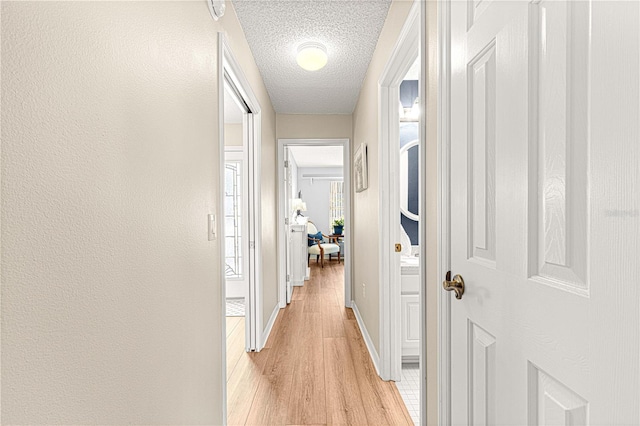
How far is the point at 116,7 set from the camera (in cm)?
84

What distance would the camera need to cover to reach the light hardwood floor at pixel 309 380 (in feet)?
6.56

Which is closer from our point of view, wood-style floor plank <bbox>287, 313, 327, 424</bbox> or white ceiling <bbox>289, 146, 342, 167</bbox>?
wood-style floor plank <bbox>287, 313, 327, 424</bbox>

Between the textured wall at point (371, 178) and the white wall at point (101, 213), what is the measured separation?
116cm

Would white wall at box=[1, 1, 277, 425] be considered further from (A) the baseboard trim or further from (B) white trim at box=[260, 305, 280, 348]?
(B) white trim at box=[260, 305, 280, 348]

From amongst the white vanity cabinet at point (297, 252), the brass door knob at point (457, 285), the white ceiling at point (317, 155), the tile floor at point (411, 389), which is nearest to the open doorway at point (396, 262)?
the tile floor at point (411, 389)

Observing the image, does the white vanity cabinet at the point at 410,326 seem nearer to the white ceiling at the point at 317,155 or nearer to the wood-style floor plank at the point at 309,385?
the wood-style floor plank at the point at 309,385

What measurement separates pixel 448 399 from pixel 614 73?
1.07 m

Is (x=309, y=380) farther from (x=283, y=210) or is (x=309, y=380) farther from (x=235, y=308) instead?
(x=283, y=210)

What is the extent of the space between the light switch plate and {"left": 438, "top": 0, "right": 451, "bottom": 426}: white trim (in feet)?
3.12

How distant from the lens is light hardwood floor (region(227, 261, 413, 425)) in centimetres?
200

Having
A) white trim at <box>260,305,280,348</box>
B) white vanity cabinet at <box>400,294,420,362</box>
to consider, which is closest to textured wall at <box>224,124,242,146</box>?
white trim at <box>260,305,280,348</box>

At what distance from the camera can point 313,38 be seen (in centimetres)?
243

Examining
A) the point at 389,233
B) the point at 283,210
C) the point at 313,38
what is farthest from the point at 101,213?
the point at 283,210

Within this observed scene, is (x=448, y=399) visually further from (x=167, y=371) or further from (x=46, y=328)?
(x=46, y=328)
